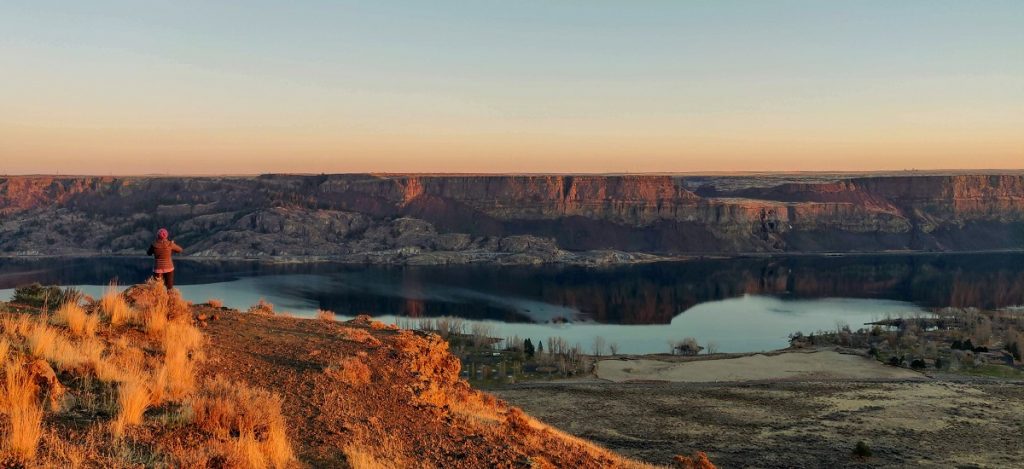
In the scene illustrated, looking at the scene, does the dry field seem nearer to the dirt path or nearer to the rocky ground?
the dirt path

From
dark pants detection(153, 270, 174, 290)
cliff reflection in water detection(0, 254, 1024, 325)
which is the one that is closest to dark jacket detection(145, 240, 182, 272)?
dark pants detection(153, 270, 174, 290)

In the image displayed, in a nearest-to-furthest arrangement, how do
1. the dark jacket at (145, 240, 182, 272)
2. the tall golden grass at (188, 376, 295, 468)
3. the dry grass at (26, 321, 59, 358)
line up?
the tall golden grass at (188, 376, 295, 468), the dry grass at (26, 321, 59, 358), the dark jacket at (145, 240, 182, 272)

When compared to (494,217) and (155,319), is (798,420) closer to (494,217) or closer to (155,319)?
(155,319)

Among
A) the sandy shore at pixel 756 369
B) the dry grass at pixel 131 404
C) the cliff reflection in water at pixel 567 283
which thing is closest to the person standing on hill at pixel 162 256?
the dry grass at pixel 131 404

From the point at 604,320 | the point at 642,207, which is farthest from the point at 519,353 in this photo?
the point at 642,207

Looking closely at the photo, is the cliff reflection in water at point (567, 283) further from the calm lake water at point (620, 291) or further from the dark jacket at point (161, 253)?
the dark jacket at point (161, 253)

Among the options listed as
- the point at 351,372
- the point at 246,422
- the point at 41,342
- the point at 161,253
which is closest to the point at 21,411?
the point at 246,422

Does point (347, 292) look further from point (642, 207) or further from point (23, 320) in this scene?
point (642, 207)
